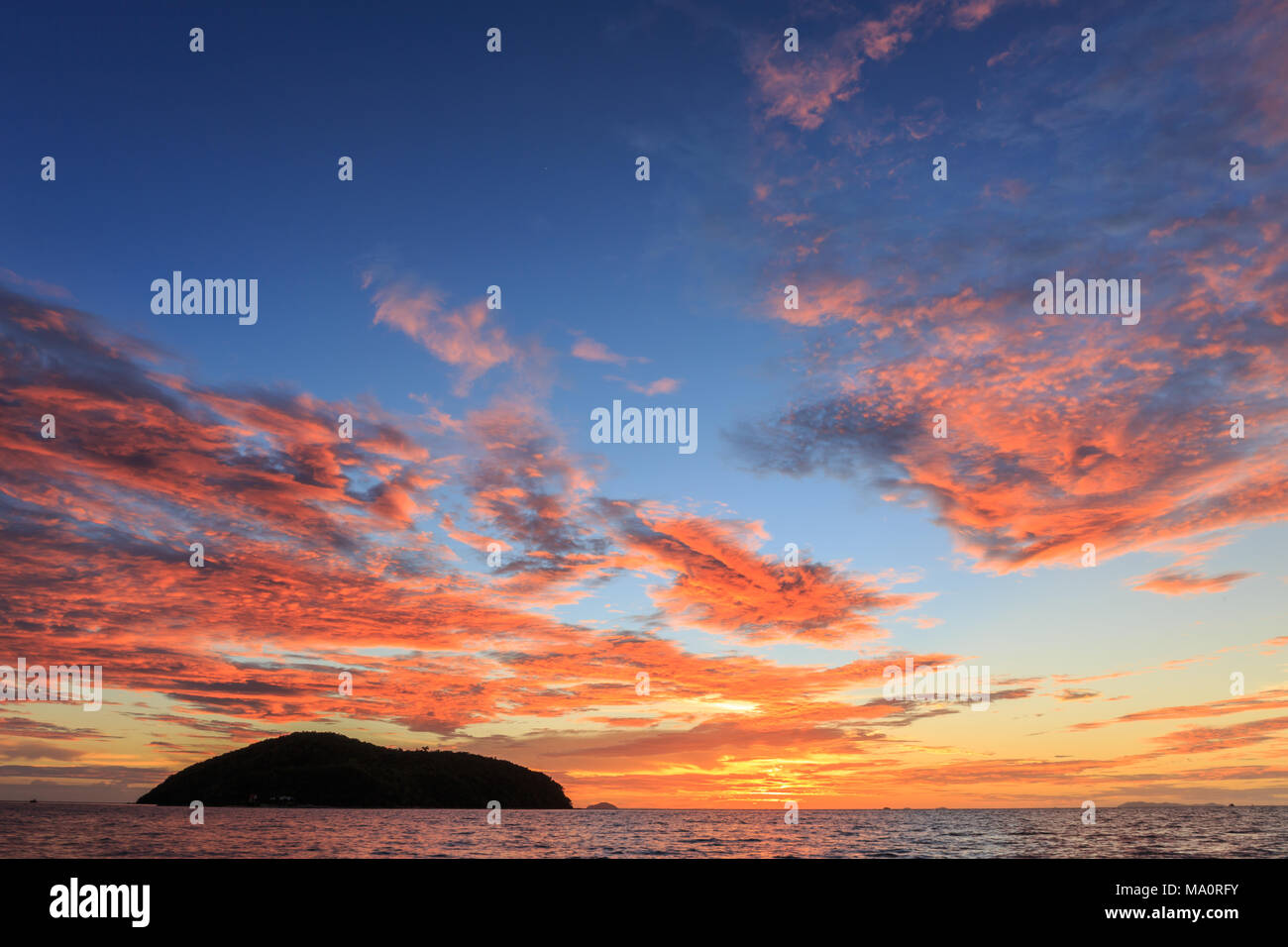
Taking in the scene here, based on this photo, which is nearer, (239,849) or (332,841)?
(239,849)
